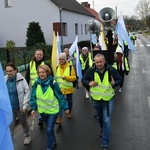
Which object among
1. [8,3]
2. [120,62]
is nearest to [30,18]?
[8,3]

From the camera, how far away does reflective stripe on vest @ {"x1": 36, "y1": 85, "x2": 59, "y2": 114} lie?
5.28 m

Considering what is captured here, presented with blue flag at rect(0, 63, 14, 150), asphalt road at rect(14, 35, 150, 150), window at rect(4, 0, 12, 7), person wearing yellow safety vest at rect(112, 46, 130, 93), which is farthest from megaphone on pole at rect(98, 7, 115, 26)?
window at rect(4, 0, 12, 7)

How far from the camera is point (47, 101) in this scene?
17.3 feet

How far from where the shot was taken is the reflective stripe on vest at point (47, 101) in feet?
17.3

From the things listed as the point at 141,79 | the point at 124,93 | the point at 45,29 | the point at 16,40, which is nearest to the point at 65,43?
the point at 45,29

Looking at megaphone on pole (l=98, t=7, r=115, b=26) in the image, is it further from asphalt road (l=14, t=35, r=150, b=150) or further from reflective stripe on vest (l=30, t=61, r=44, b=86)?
reflective stripe on vest (l=30, t=61, r=44, b=86)

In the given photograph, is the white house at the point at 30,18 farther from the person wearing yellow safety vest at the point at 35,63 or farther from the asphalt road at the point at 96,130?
the person wearing yellow safety vest at the point at 35,63

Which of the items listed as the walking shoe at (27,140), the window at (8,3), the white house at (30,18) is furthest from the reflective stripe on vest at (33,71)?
the window at (8,3)

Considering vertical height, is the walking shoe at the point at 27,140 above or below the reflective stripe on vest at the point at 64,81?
below

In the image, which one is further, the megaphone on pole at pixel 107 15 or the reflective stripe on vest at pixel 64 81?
the megaphone on pole at pixel 107 15

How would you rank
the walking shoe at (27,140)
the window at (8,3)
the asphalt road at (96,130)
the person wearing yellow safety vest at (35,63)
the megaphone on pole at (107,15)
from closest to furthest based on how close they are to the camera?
the asphalt road at (96,130) → the walking shoe at (27,140) → the person wearing yellow safety vest at (35,63) → the megaphone on pole at (107,15) → the window at (8,3)

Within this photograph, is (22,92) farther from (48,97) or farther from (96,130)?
(96,130)

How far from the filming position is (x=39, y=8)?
29016 mm

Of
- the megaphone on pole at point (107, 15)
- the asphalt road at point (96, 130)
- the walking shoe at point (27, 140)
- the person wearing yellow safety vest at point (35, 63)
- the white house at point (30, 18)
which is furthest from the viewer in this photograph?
the white house at point (30, 18)
